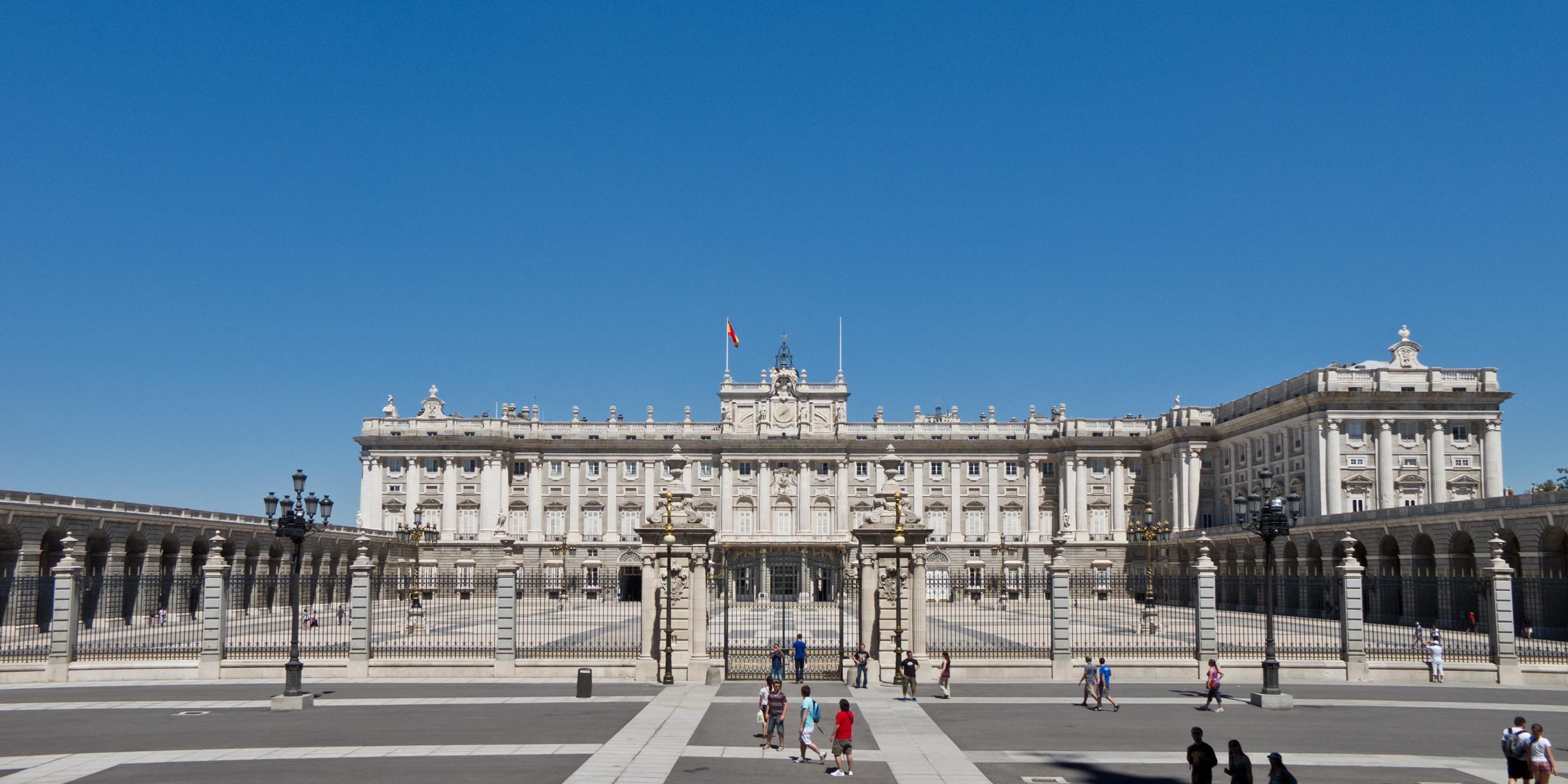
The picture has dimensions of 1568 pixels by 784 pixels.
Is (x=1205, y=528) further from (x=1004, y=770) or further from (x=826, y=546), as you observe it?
(x=1004, y=770)

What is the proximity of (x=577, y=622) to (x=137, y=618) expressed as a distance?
61.6ft

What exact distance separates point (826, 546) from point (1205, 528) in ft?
92.3

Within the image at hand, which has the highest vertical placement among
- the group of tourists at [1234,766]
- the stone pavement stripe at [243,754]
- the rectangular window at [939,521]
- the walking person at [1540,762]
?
the rectangular window at [939,521]

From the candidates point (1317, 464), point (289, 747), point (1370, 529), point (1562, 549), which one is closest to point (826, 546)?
point (1317, 464)

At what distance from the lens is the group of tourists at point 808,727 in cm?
1944

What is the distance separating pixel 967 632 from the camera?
4781cm

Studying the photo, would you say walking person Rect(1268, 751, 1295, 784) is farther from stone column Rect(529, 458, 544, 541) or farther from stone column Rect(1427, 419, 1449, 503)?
stone column Rect(529, 458, 544, 541)

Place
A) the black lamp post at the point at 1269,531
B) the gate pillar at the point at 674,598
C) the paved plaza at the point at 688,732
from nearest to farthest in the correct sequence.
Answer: the paved plaza at the point at 688,732 → the black lamp post at the point at 1269,531 → the gate pillar at the point at 674,598

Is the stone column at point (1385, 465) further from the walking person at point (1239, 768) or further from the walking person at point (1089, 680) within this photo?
the walking person at point (1239, 768)

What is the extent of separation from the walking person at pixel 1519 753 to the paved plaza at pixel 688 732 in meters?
1.88

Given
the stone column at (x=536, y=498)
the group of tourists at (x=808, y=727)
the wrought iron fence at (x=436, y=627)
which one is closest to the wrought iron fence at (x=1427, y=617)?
the group of tourists at (x=808, y=727)

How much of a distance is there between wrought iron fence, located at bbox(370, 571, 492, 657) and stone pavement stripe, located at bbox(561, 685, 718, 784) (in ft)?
29.2

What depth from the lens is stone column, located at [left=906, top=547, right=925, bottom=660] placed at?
31.6 m

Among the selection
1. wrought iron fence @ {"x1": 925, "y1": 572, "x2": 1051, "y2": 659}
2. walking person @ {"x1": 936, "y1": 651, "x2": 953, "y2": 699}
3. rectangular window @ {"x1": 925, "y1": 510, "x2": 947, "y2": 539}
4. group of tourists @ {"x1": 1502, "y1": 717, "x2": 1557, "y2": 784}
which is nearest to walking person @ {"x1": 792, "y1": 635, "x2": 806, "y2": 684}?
wrought iron fence @ {"x1": 925, "y1": 572, "x2": 1051, "y2": 659}
